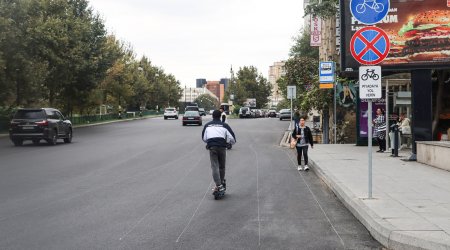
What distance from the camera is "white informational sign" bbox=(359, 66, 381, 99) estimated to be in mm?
8832

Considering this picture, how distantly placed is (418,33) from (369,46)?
8314mm

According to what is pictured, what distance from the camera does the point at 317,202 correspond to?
9.50m

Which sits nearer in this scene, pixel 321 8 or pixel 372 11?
pixel 372 11

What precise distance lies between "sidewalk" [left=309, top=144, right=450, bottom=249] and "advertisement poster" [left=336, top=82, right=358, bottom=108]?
8.14 m

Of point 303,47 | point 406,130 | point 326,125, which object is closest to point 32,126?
point 326,125

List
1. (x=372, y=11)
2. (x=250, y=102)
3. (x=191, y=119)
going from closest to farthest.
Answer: (x=372, y=11) → (x=191, y=119) → (x=250, y=102)

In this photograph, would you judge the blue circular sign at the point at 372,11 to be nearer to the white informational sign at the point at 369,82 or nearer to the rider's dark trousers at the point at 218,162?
the white informational sign at the point at 369,82

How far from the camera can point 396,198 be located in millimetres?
8883

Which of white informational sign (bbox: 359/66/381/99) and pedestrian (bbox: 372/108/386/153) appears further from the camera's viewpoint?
pedestrian (bbox: 372/108/386/153)

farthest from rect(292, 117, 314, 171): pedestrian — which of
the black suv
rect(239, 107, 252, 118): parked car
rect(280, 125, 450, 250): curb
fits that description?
rect(239, 107, 252, 118): parked car

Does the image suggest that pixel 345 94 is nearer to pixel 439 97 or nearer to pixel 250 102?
pixel 439 97

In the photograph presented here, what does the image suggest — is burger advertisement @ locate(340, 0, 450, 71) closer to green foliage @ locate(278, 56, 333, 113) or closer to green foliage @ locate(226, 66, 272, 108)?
green foliage @ locate(278, 56, 333, 113)

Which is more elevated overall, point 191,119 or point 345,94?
point 345,94

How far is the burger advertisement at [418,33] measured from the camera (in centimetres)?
1602
